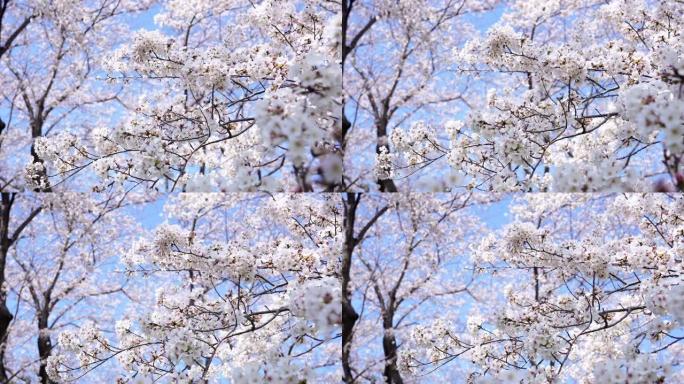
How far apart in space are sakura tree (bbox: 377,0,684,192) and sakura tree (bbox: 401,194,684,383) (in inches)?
6.6

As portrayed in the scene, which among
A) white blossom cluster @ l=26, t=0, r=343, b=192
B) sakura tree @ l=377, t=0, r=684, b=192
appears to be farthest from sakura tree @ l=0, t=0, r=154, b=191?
sakura tree @ l=377, t=0, r=684, b=192

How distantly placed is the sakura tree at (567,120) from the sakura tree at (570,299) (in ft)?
0.55

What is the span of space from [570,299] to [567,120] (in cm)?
55

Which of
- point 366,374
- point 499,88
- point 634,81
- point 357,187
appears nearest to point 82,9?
point 357,187

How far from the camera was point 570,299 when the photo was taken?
2135 millimetres

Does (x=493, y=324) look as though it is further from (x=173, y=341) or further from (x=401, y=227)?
(x=173, y=341)

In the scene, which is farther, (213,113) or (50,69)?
(50,69)

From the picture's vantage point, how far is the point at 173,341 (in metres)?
1.87

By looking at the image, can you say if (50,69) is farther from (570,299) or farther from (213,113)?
(570,299)

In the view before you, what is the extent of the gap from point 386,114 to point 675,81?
1.10m

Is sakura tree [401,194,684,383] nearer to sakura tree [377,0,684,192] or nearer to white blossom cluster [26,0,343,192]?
sakura tree [377,0,684,192]

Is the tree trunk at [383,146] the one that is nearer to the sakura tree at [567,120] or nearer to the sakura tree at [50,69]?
the sakura tree at [567,120]

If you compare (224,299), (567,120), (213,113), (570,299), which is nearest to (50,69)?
(213,113)

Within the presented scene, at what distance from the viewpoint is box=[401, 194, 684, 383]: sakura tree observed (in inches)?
77.5
